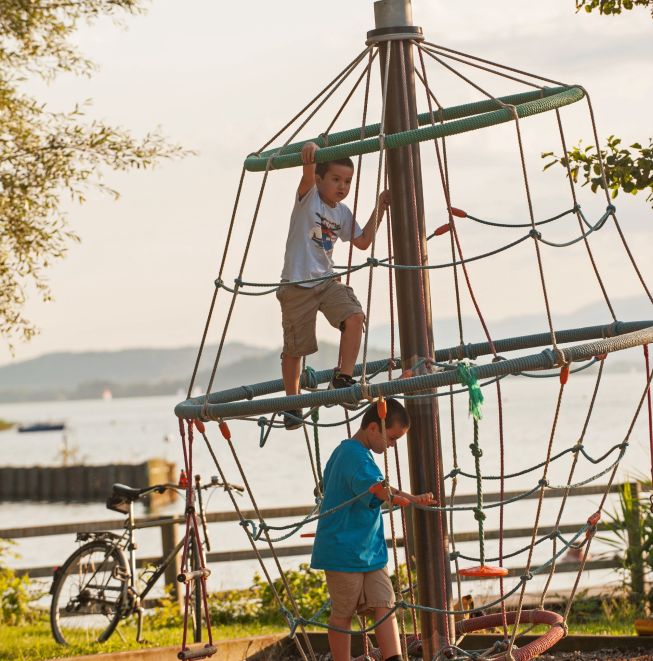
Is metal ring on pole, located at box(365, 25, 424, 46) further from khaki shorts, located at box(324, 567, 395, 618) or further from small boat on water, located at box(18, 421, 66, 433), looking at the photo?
small boat on water, located at box(18, 421, 66, 433)

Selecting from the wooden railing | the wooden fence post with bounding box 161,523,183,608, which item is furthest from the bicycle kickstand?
the wooden fence post with bounding box 161,523,183,608

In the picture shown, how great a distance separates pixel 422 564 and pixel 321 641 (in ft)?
6.44

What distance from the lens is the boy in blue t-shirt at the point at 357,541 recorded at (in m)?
4.86

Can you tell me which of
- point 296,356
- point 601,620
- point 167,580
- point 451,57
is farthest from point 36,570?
point 451,57

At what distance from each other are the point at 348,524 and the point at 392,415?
1.57 feet

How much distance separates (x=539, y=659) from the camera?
21.0ft

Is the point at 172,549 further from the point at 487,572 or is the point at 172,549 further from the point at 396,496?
the point at 396,496

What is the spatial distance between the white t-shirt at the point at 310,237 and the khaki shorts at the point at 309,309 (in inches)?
2.4

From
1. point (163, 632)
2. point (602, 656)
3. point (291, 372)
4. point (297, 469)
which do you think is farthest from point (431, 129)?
point (297, 469)

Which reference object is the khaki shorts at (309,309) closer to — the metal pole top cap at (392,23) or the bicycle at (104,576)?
the metal pole top cap at (392,23)

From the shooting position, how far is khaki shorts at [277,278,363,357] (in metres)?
5.35

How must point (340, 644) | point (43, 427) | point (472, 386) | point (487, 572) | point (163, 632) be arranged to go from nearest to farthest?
point (472, 386)
point (487, 572)
point (340, 644)
point (163, 632)
point (43, 427)

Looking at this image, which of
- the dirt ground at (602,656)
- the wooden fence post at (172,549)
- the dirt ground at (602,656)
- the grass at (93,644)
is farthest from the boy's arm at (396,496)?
the wooden fence post at (172,549)

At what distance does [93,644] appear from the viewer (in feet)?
26.6
